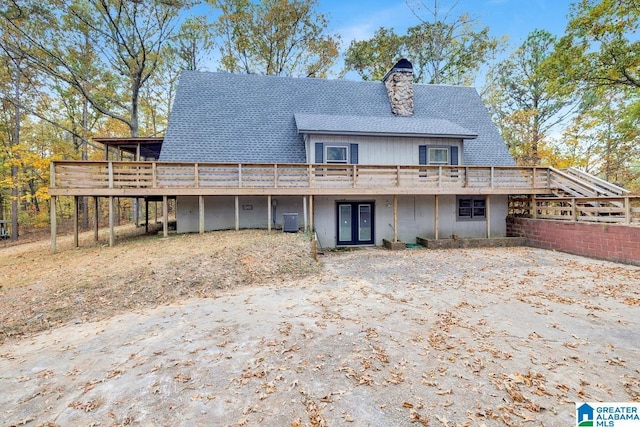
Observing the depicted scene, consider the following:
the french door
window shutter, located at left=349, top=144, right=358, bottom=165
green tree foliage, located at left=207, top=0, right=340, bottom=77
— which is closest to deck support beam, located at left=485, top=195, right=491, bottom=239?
the french door

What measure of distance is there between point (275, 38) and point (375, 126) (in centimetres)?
1378

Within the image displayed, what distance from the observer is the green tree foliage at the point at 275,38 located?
2136cm

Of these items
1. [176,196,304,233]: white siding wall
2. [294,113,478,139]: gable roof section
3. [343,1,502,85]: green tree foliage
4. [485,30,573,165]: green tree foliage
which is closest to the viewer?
[176,196,304,233]: white siding wall

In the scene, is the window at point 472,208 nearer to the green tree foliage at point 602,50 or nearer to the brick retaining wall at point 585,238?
the brick retaining wall at point 585,238

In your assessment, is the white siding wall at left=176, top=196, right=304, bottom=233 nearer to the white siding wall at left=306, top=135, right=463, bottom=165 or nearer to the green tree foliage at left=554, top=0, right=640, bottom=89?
the white siding wall at left=306, top=135, right=463, bottom=165

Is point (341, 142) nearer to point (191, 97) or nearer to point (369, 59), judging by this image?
point (191, 97)

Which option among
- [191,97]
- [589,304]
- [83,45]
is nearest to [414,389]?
[589,304]

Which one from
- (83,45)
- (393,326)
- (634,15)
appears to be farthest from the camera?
(83,45)

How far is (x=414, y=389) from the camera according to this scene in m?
3.05

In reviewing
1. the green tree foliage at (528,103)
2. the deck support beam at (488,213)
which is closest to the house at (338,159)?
the deck support beam at (488,213)

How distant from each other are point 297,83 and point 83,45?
13.1 metres

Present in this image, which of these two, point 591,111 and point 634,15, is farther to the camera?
point 591,111
